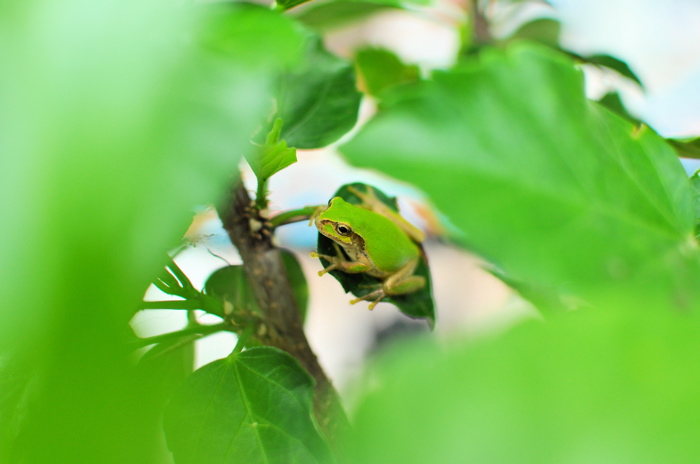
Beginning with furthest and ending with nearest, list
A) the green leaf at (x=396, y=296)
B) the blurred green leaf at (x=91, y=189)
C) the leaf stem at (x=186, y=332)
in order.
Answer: the green leaf at (x=396, y=296)
the leaf stem at (x=186, y=332)
the blurred green leaf at (x=91, y=189)

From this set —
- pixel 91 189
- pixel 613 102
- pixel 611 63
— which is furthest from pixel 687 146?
pixel 91 189

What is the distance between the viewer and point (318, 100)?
1.44 feet

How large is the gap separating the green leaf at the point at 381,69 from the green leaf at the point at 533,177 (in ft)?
1.78

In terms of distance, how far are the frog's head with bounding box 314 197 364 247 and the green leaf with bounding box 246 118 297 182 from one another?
0.23m

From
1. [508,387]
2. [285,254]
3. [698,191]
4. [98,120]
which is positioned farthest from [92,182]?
[285,254]

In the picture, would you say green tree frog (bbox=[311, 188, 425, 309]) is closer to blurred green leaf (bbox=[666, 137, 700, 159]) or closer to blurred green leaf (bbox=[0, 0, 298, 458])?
blurred green leaf (bbox=[666, 137, 700, 159])

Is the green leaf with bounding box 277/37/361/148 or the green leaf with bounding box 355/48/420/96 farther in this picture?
the green leaf with bounding box 355/48/420/96

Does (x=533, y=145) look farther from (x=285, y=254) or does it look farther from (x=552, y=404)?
(x=285, y=254)

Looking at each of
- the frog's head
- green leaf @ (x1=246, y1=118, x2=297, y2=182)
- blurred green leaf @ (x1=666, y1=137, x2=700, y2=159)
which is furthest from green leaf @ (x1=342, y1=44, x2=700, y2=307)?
the frog's head

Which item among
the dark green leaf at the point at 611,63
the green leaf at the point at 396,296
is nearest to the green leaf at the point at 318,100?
the green leaf at the point at 396,296

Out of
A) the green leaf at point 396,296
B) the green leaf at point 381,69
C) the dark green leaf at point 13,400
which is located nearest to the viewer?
the dark green leaf at point 13,400

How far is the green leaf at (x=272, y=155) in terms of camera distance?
1.12ft

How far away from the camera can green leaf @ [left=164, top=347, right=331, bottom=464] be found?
13.2 inches

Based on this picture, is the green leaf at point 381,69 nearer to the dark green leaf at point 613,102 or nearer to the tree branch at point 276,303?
the dark green leaf at point 613,102
